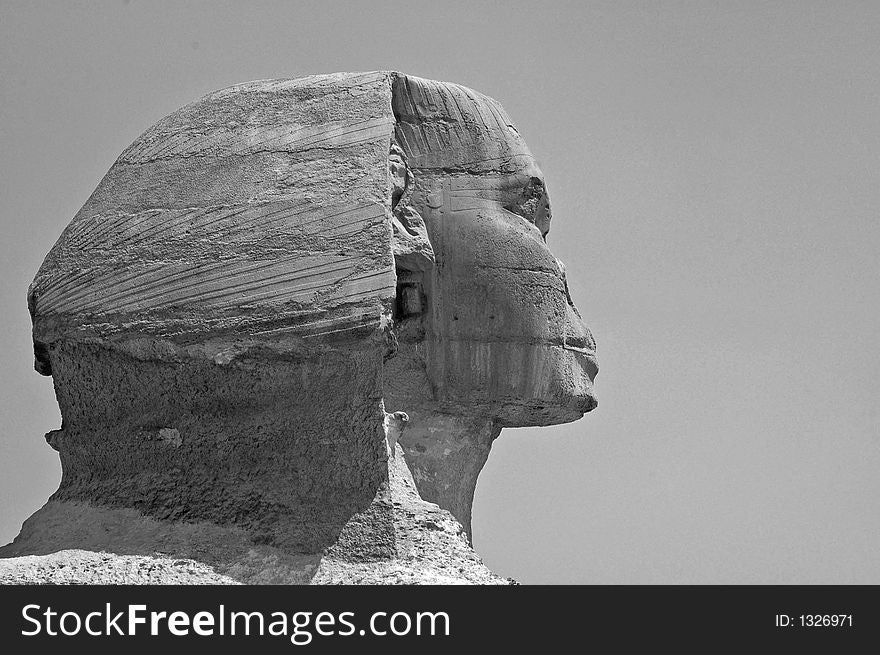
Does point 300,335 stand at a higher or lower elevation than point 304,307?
lower

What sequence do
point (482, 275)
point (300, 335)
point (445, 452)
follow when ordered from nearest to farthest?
point (300, 335), point (482, 275), point (445, 452)

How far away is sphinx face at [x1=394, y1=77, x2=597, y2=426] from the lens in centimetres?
820

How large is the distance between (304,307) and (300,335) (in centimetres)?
11

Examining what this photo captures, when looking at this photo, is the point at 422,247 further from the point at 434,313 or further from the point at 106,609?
the point at 106,609

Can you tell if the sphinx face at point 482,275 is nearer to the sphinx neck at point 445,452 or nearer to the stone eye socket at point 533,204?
A: the stone eye socket at point 533,204

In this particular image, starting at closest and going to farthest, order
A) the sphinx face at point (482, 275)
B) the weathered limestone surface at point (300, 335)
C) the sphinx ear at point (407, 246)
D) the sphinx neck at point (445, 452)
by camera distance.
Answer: the weathered limestone surface at point (300, 335), the sphinx ear at point (407, 246), the sphinx face at point (482, 275), the sphinx neck at point (445, 452)

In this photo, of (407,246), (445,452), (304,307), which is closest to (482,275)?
(407,246)

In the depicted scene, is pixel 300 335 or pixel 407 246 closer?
pixel 300 335

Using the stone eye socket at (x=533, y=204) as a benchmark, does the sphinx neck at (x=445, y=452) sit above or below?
below

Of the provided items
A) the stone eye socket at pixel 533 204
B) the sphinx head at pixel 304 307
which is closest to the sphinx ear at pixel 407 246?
the sphinx head at pixel 304 307

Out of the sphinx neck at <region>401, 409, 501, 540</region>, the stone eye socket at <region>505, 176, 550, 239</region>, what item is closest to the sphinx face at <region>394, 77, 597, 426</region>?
the stone eye socket at <region>505, 176, 550, 239</region>

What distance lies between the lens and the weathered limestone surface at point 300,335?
7523 millimetres

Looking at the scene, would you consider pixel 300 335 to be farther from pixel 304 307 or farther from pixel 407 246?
pixel 407 246

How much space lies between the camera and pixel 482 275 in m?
8.20
